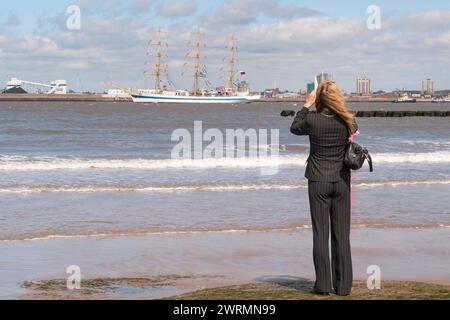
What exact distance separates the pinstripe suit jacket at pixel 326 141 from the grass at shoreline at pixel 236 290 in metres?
1.15

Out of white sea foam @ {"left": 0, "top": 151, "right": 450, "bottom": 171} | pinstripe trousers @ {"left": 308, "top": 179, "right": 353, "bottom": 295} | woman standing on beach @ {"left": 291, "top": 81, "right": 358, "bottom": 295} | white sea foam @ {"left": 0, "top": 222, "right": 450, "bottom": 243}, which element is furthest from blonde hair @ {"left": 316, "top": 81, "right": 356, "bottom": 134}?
white sea foam @ {"left": 0, "top": 151, "right": 450, "bottom": 171}

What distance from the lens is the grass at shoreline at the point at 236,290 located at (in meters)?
7.07

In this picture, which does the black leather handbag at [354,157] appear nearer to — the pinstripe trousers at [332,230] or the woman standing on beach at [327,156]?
the woman standing on beach at [327,156]

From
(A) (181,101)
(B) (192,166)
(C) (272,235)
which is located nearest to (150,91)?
(A) (181,101)

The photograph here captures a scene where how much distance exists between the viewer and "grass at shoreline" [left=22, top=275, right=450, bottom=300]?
707cm

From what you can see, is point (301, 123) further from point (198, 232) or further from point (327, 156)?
point (198, 232)

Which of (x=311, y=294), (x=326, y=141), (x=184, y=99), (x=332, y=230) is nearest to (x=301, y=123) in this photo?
(x=326, y=141)

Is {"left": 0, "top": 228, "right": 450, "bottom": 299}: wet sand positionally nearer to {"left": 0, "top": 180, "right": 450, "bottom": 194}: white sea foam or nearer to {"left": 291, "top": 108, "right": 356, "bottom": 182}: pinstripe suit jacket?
{"left": 291, "top": 108, "right": 356, "bottom": 182}: pinstripe suit jacket

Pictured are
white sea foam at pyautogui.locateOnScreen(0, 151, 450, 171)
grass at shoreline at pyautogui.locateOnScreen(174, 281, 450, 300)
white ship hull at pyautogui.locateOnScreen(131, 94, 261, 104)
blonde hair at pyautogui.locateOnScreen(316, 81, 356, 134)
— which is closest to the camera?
blonde hair at pyautogui.locateOnScreen(316, 81, 356, 134)

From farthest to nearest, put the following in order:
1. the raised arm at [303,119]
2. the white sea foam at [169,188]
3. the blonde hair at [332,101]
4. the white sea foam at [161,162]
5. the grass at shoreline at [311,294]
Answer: the white sea foam at [161,162] → the white sea foam at [169,188] → the grass at shoreline at [311,294] → the raised arm at [303,119] → the blonde hair at [332,101]

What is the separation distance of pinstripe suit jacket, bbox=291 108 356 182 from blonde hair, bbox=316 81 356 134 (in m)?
0.06

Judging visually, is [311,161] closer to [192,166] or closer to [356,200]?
[356,200]

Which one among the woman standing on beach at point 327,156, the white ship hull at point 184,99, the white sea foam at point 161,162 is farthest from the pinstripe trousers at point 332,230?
the white ship hull at point 184,99

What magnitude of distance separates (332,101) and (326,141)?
1.26ft
